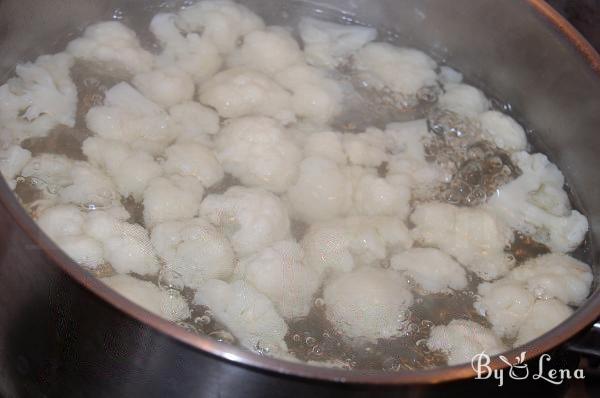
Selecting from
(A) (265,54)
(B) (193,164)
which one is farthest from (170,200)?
(A) (265,54)

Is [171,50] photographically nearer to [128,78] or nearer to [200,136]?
[128,78]

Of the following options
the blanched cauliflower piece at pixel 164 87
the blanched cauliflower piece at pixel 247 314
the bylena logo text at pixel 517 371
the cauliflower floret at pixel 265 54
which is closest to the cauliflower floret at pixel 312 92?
the cauliflower floret at pixel 265 54

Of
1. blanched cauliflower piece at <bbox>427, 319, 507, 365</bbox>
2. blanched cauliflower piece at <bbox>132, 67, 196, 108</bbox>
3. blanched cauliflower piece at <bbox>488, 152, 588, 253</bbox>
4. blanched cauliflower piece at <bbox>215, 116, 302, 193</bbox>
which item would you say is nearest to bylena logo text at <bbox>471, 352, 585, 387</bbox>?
blanched cauliflower piece at <bbox>427, 319, 507, 365</bbox>

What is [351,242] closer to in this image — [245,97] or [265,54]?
[245,97]

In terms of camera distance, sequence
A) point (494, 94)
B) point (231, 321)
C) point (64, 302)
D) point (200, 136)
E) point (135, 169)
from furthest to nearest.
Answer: point (494, 94), point (200, 136), point (135, 169), point (231, 321), point (64, 302)

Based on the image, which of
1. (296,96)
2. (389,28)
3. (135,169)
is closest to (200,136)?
(135,169)

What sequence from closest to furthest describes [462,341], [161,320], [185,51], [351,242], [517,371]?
[161,320], [517,371], [462,341], [351,242], [185,51]

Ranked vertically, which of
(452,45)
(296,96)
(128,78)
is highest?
(452,45)
